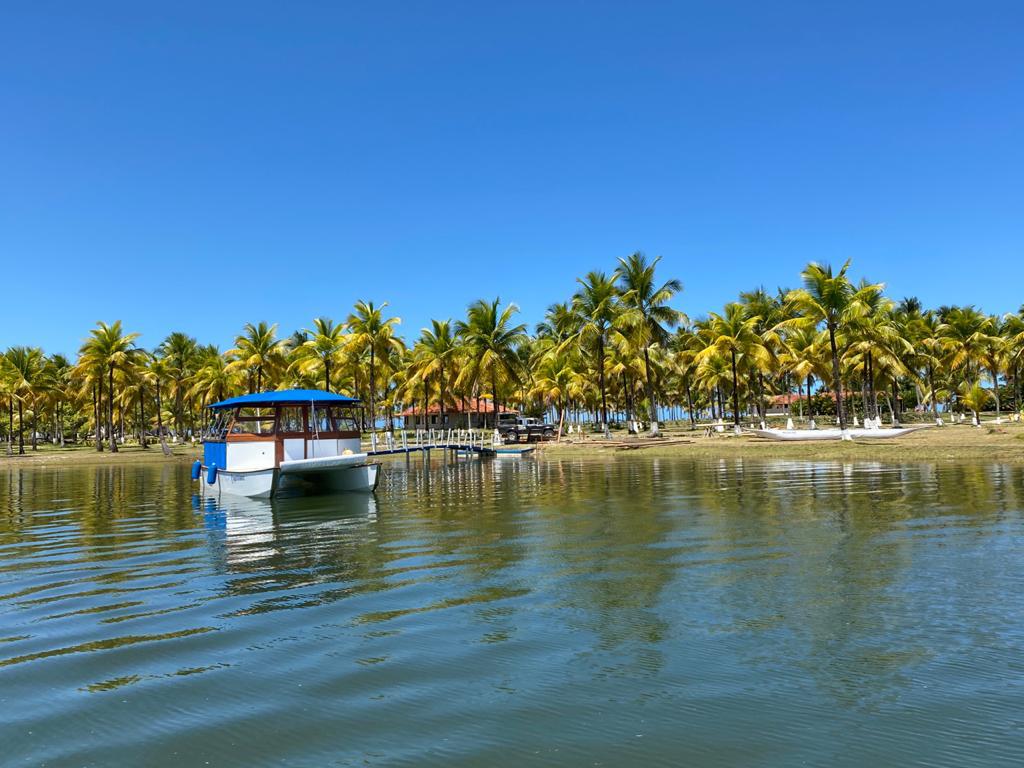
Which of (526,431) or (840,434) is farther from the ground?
(526,431)

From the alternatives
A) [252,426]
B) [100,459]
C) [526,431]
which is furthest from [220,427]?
[100,459]

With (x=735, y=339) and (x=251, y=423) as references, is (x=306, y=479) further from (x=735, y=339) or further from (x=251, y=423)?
(x=735, y=339)

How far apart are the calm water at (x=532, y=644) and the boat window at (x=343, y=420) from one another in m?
9.58

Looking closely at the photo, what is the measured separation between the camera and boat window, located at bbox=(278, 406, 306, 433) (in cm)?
2306

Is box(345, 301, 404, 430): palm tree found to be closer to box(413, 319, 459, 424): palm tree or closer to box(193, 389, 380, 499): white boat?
box(413, 319, 459, 424): palm tree

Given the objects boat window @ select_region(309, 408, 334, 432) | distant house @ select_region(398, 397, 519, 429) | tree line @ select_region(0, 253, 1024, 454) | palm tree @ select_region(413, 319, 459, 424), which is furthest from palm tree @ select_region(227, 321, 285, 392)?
boat window @ select_region(309, 408, 334, 432)

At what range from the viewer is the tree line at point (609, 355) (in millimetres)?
48500

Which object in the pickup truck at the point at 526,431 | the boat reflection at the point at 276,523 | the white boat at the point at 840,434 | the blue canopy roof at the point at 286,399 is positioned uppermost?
the blue canopy roof at the point at 286,399

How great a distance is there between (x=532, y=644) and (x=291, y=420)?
1827 centimetres

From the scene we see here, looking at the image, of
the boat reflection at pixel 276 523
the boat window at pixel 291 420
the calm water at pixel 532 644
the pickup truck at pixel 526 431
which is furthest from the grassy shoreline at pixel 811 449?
the boat window at pixel 291 420

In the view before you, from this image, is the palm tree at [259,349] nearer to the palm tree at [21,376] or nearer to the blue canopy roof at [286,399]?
the palm tree at [21,376]

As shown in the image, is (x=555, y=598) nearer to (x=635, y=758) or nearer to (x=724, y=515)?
(x=635, y=758)

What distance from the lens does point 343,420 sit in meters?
24.6

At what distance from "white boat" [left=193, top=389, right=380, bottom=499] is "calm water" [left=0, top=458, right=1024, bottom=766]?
730cm
